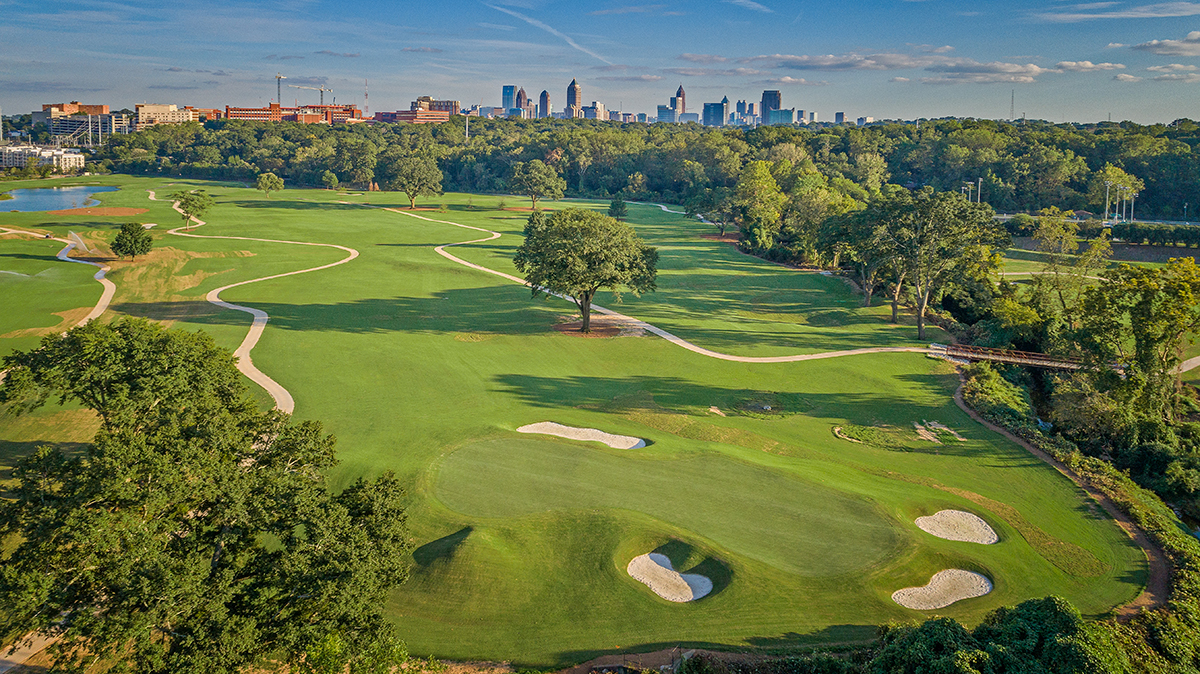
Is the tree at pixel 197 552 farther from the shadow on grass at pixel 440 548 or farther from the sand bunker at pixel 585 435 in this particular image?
the sand bunker at pixel 585 435

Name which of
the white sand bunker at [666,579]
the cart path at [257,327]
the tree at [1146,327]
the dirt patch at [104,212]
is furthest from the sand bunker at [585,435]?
the dirt patch at [104,212]

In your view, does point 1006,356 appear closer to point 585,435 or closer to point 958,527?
point 958,527

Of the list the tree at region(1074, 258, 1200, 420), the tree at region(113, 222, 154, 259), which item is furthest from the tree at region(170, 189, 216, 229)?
the tree at region(1074, 258, 1200, 420)

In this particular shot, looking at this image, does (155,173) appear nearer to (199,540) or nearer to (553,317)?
(553,317)

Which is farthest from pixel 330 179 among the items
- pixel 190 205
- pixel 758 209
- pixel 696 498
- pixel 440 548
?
pixel 696 498

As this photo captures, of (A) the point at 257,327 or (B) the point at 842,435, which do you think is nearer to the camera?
(B) the point at 842,435

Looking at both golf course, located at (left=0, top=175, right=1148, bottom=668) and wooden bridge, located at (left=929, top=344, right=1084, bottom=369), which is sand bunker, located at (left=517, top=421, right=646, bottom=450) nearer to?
golf course, located at (left=0, top=175, right=1148, bottom=668)

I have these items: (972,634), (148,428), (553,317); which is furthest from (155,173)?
(972,634)
